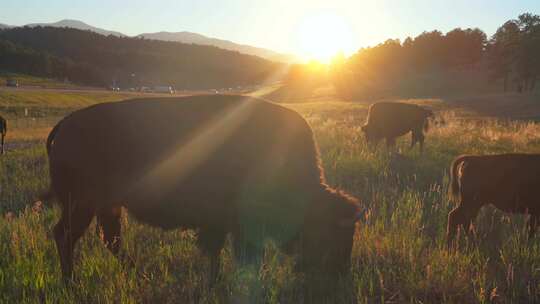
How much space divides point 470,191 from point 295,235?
277 centimetres

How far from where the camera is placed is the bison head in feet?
9.57

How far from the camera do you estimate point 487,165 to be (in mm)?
4816

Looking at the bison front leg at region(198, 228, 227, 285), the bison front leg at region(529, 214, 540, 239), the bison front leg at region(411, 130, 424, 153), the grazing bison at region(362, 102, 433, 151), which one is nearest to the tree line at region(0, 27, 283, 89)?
the grazing bison at region(362, 102, 433, 151)

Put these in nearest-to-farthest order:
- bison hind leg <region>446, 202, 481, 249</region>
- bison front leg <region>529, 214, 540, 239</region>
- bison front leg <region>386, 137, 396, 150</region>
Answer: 1. bison front leg <region>529, 214, 540, 239</region>
2. bison hind leg <region>446, 202, 481, 249</region>
3. bison front leg <region>386, 137, 396, 150</region>

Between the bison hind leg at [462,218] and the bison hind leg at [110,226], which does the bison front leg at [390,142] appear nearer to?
the bison hind leg at [462,218]

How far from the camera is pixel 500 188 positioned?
4684mm

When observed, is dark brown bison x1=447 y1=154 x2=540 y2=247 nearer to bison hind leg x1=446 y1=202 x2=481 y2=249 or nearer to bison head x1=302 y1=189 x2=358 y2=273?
bison hind leg x1=446 y1=202 x2=481 y2=249

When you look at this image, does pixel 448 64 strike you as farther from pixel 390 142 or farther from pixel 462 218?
pixel 462 218

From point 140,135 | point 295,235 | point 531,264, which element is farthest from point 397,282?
point 140,135

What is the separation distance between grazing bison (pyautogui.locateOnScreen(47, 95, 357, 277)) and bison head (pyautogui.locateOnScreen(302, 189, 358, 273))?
24 centimetres

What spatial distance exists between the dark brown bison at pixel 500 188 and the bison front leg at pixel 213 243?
9.05 feet

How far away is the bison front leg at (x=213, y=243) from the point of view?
3510 millimetres

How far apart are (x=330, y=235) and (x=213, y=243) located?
1174 mm

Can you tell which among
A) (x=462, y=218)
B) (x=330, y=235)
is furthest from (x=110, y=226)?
(x=462, y=218)
